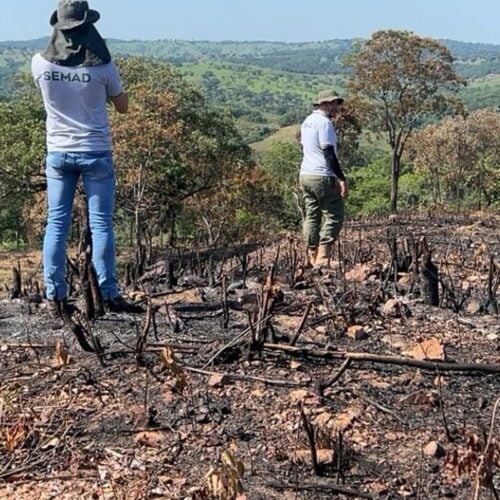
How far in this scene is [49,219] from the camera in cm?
449

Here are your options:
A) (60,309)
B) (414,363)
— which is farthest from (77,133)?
(414,363)

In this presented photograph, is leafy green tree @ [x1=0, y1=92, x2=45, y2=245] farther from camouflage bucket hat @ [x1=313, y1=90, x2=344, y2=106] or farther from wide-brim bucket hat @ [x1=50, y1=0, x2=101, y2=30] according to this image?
wide-brim bucket hat @ [x1=50, y1=0, x2=101, y2=30]

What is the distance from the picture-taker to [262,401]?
3.24m

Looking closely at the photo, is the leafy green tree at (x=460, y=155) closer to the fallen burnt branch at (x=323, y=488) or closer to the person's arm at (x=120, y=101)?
the person's arm at (x=120, y=101)

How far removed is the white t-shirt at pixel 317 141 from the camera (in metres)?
6.57

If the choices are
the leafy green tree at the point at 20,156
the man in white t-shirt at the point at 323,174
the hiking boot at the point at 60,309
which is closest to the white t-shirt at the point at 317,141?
the man in white t-shirt at the point at 323,174

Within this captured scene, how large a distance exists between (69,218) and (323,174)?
285 cm

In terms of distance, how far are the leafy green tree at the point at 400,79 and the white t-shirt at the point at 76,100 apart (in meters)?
27.0

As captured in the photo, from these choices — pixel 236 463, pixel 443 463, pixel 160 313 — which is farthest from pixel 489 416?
pixel 160 313

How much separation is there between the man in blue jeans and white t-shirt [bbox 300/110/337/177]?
7.78 ft

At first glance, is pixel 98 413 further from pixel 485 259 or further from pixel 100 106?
pixel 485 259

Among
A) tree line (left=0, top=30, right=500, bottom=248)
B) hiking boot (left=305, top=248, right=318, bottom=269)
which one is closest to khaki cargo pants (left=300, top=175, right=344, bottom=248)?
hiking boot (left=305, top=248, right=318, bottom=269)

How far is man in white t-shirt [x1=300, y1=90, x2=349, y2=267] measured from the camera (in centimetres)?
661

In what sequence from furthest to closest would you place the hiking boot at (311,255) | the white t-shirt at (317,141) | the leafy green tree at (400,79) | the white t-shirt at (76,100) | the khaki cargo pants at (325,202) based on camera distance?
the leafy green tree at (400,79) → the hiking boot at (311,255) → the khaki cargo pants at (325,202) → the white t-shirt at (317,141) → the white t-shirt at (76,100)
